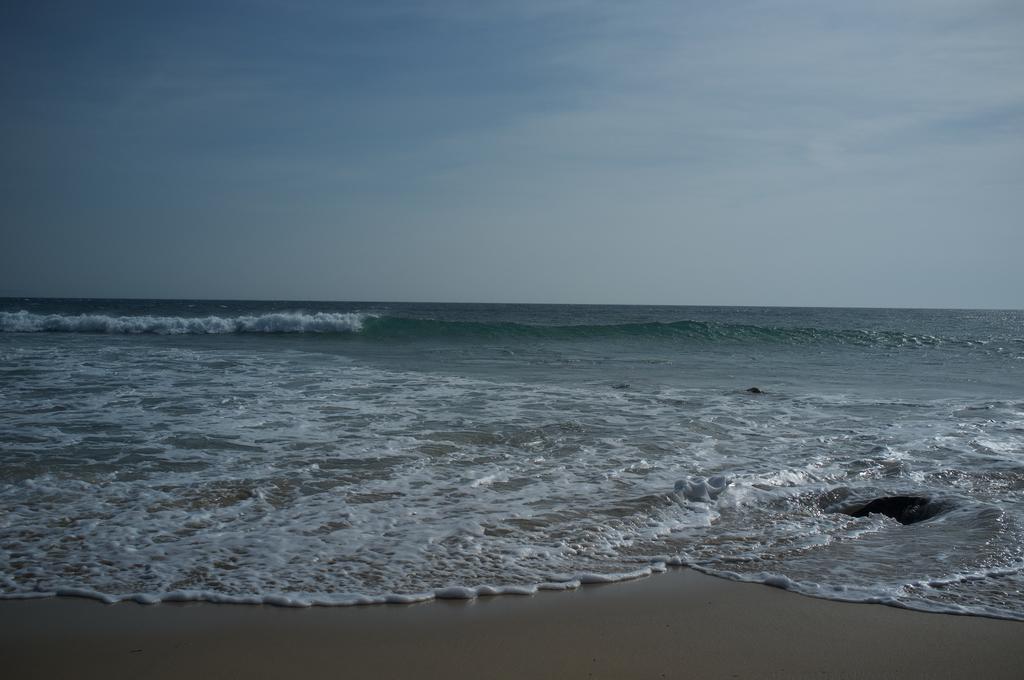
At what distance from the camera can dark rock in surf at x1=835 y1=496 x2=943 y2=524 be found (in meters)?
4.96

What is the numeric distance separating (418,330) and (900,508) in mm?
25179

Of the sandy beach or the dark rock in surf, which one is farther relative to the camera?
the dark rock in surf

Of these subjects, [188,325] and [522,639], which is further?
[188,325]

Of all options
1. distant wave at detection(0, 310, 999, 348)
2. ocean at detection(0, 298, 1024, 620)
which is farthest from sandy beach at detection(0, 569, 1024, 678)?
distant wave at detection(0, 310, 999, 348)

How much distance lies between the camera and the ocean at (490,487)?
151 inches

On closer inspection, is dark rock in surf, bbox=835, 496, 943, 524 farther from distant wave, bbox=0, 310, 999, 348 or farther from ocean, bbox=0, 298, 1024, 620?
distant wave, bbox=0, 310, 999, 348

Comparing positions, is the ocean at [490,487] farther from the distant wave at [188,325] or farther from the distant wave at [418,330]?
the distant wave at [188,325]

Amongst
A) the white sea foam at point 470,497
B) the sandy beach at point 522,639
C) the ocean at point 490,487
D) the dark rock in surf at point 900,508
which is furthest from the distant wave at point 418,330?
the sandy beach at point 522,639

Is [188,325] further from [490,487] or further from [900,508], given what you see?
[900,508]

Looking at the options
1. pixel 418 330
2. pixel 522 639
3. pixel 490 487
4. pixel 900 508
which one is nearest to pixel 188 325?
pixel 418 330

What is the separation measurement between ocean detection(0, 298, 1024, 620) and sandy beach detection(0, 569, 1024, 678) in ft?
0.57

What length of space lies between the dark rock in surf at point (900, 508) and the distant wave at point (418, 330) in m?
22.3

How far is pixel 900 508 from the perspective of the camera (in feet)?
16.6

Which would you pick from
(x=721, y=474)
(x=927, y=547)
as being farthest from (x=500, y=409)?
(x=927, y=547)
